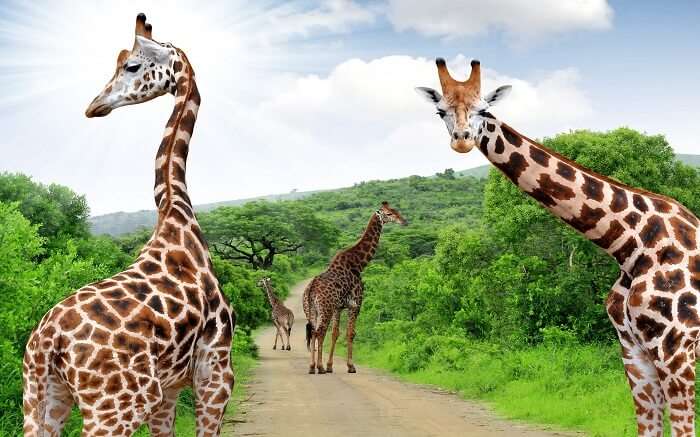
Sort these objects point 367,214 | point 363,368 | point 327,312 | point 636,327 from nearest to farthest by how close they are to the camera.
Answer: point 636,327 → point 327,312 → point 363,368 → point 367,214

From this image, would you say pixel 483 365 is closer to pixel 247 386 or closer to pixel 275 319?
pixel 247 386

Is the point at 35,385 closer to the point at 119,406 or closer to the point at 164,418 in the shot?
the point at 119,406

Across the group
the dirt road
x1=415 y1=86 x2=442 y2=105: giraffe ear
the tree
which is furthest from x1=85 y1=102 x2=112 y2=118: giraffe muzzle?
the tree

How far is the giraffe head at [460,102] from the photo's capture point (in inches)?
266

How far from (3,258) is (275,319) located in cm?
2202

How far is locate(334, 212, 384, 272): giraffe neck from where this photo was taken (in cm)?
2061

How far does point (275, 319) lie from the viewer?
3067 cm

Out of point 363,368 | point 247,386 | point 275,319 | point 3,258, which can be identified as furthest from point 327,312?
point 3,258

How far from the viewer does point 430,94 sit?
6953mm

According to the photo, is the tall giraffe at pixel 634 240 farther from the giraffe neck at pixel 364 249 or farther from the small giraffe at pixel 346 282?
the small giraffe at pixel 346 282

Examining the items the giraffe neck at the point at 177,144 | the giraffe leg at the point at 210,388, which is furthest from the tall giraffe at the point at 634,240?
the giraffe leg at the point at 210,388

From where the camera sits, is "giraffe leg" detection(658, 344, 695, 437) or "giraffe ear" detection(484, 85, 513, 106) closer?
"giraffe leg" detection(658, 344, 695, 437)

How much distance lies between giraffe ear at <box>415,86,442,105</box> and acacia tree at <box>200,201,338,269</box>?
43.6 meters

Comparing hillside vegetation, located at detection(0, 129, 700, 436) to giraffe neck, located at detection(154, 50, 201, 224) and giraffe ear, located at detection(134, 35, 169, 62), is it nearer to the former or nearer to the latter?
giraffe neck, located at detection(154, 50, 201, 224)
